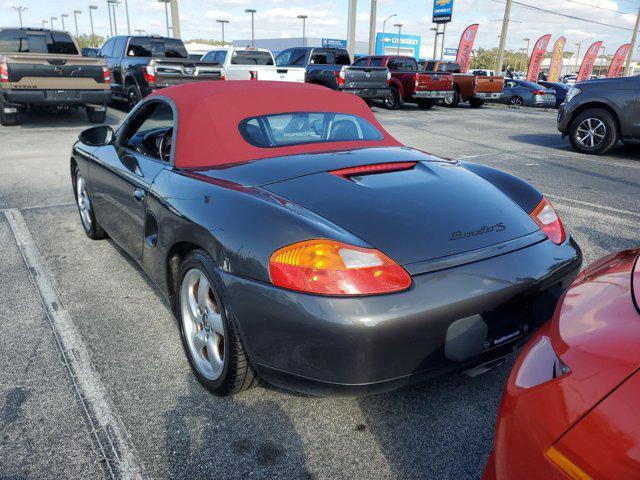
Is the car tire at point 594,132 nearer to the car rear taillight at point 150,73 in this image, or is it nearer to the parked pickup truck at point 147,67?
the parked pickup truck at point 147,67

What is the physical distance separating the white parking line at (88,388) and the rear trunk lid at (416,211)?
4.04 ft

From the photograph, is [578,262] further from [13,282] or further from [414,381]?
[13,282]

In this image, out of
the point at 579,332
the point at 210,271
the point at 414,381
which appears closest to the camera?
the point at 579,332

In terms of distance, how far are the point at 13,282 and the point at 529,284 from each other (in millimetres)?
3379

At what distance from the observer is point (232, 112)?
10.1 feet

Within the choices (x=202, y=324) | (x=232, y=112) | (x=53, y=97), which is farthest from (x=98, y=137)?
(x=53, y=97)

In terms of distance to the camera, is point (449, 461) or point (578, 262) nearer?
point (449, 461)

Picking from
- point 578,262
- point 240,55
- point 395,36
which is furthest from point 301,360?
point 395,36

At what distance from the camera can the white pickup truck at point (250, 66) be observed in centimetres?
1367

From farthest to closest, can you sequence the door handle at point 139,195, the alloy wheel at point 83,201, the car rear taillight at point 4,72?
the car rear taillight at point 4,72 < the alloy wheel at point 83,201 < the door handle at point 139,195

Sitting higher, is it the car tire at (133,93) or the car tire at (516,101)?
the car tire at (133,93)

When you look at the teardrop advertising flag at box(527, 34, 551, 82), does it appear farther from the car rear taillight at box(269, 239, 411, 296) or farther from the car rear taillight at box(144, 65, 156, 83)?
the car rear taillight at box(269, 239, 411, 296)

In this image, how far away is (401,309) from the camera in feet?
6.26

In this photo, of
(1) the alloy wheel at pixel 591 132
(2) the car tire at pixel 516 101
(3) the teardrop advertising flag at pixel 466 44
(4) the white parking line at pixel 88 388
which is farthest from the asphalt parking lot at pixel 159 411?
(3) the teardrop advertising flag at pixel 466 44
